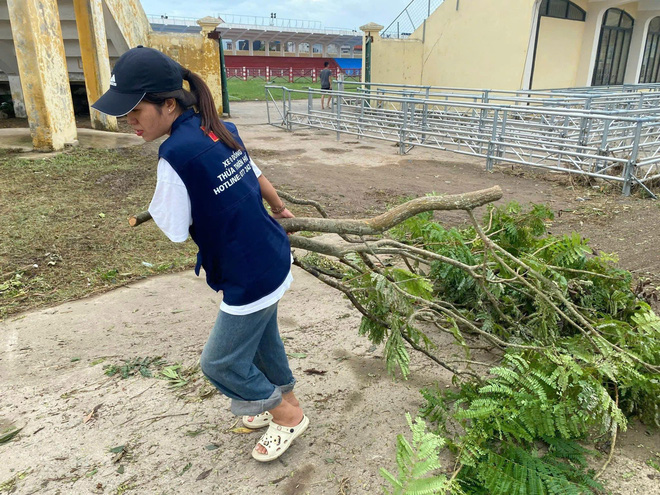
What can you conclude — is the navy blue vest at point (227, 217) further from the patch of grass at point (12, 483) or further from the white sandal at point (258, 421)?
the patch of grass at point (12, 483)

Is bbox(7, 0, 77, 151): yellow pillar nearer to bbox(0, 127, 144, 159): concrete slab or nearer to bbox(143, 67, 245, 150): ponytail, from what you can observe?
bbox(0, 127, 144, 159): concrete slab

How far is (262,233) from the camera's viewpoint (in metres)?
1.89

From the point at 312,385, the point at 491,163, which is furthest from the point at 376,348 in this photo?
the point at 491,163

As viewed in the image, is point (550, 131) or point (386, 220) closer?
point (386, 220)

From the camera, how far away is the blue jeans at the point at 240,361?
1.93m

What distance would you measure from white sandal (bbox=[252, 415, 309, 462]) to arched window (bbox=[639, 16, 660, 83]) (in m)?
24.0

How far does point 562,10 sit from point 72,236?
1734cm

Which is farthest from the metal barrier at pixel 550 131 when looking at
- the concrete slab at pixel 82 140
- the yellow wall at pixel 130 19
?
the concrete slab at pixel 82 140

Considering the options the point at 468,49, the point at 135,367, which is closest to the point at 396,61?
the point at 468,49

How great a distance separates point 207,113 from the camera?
183 cm

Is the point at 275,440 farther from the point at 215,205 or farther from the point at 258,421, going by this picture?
the point at 215,205

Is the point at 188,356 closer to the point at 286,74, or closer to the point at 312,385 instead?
the point at 312,385

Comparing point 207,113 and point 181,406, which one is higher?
point 207,113

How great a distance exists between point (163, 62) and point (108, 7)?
11.0m
